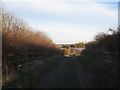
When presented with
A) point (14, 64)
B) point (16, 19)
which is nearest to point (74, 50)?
point (16, 19)

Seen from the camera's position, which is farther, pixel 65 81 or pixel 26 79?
pixel 65 81

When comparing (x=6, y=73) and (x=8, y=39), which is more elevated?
(x=8, y=39)

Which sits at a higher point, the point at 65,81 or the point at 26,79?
the point at 26,79

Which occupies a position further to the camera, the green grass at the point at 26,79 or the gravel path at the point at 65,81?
the gravel path at the point at 65,81

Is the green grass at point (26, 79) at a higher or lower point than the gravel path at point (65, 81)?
higher

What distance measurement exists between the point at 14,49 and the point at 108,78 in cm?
717

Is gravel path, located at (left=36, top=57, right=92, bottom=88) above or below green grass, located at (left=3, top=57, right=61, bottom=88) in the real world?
below

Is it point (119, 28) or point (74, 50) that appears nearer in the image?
point (119, 28)

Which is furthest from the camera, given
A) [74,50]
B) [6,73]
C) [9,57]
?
[74,50]

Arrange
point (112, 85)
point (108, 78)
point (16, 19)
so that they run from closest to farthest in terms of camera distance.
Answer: point (112, 85) → point (108, 78) → point (16, 19)

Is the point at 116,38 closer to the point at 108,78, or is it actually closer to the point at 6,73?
the point at 108,78

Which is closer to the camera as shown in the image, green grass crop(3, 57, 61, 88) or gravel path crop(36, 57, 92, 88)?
green grass crop(3, 57, 61, 88)

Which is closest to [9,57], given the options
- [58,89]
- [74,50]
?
[58,89]

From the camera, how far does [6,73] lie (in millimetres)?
12844
